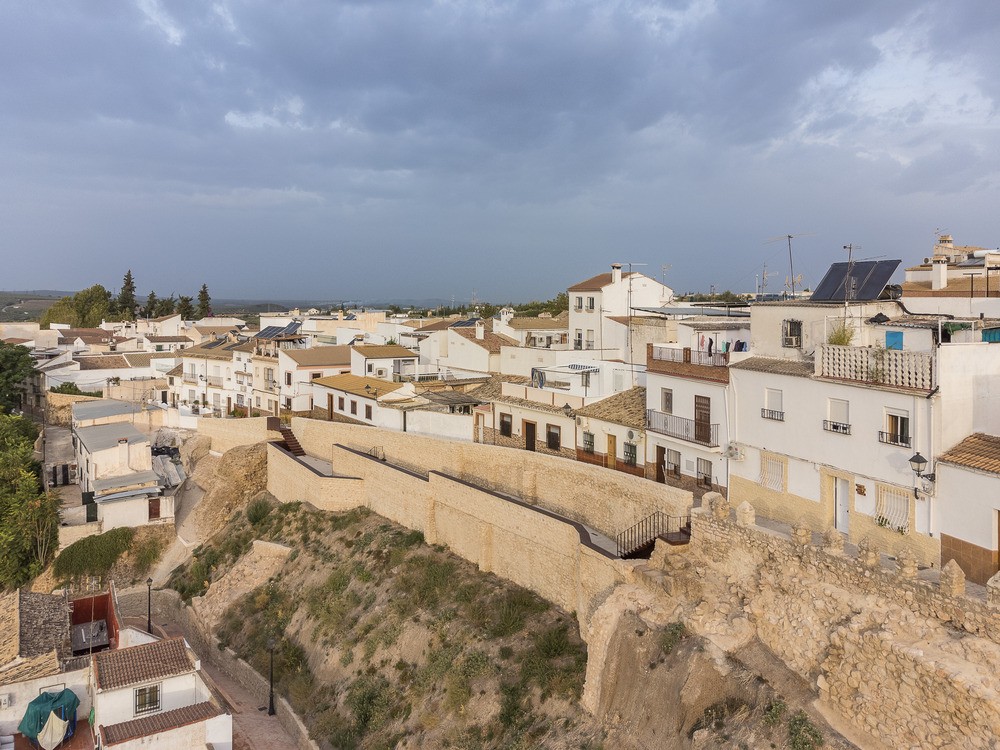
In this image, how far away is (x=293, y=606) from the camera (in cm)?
2820

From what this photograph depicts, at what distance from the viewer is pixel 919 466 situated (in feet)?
48.9

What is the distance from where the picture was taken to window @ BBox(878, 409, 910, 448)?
51.4 ft

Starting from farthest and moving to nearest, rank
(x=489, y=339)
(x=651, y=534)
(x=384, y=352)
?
(x=384, y=352) < (x=489, y=339) < (x=651, y=534)

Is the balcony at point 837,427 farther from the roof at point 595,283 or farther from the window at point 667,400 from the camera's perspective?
the roof at point 595,283

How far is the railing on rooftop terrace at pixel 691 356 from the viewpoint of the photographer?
871 inches

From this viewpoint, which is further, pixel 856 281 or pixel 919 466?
pixel 856 281

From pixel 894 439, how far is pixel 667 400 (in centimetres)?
916

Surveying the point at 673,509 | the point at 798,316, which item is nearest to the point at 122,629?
the point at 673,509

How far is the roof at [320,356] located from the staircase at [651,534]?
3186 centimetres

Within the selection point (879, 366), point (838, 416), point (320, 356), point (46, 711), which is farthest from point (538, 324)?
point (46, 711)

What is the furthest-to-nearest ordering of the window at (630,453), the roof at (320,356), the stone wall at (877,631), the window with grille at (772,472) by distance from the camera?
the roof at (320,356)
the window at (630,453)
the window with grille at (772,472)
the stone wall at (877,631)

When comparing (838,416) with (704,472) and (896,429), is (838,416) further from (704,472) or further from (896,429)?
(704,472)

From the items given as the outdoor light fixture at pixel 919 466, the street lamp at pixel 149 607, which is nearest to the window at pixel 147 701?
the street lamp at pixel 149 607

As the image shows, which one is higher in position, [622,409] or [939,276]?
[939,276]
